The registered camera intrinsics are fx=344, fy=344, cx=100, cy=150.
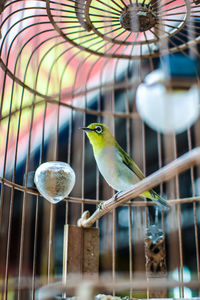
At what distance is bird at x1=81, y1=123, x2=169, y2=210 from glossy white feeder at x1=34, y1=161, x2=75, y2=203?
1.12ft

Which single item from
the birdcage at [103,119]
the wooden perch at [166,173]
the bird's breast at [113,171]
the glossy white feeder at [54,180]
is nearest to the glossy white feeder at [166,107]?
the birdcage at [103,119]

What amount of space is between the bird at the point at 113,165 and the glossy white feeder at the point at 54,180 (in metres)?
0.34

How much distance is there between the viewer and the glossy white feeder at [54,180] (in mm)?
1232

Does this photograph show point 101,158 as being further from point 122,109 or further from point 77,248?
point 122,109

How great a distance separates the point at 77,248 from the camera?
1.41 m

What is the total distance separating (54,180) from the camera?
48.3 inches

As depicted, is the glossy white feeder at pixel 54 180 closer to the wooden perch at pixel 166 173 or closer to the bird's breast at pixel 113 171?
the wooden perch at pixel 166 173

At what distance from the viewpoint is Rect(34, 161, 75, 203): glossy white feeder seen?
1.23m

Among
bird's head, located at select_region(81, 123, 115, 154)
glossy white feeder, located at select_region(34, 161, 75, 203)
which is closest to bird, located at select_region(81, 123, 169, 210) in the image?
bird's head, located at select_region(81, 123, 115, 154)

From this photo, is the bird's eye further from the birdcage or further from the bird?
the birdcage

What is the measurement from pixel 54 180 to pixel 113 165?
1.42ft

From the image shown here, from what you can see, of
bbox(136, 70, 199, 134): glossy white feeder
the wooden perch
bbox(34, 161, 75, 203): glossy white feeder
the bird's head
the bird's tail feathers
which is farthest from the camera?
the bird's head

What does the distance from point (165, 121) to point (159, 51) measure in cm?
95

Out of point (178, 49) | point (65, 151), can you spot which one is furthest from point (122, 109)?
point (178, 49)
